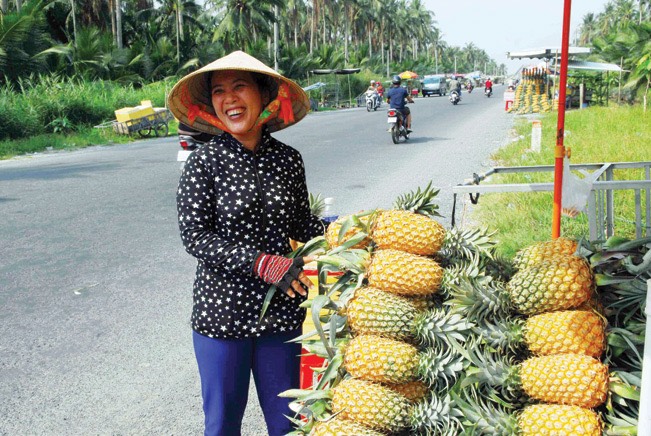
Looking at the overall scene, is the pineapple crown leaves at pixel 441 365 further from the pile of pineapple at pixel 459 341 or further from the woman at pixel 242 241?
the woman at pixel 242 241

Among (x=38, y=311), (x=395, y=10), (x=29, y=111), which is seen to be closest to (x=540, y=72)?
(x=29, y=111)

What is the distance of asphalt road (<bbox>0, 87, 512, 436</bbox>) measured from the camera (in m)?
3.49

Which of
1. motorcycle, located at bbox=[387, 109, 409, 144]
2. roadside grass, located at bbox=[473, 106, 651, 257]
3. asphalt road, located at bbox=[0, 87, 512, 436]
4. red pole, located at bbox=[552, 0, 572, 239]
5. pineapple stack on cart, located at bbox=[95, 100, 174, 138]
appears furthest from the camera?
pineapple stack on cart, located at bbox=[95, 100, 174, 138]

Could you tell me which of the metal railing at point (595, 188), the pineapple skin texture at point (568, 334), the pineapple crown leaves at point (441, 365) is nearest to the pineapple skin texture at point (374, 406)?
the pineapple crown leaves at point (441, 365)

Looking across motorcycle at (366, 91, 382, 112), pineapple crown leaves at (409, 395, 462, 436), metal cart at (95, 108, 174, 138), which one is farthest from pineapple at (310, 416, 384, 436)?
motorcycle at (366, 91, 382, 112)

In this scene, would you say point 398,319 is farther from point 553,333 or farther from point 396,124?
point 396,124

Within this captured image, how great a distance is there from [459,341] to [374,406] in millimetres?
326

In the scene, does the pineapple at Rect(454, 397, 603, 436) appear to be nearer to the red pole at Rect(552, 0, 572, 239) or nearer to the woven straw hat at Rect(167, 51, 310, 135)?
the red pole at Rect(552, 0, 572, 239)

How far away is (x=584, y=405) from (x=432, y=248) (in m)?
0.64

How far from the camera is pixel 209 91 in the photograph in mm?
2562

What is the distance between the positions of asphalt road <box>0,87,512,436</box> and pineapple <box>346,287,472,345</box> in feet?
5.03

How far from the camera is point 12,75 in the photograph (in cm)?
2181

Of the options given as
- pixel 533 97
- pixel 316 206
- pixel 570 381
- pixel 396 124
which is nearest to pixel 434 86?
pixel 533 97

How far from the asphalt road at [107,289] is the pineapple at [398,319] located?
153 cm
